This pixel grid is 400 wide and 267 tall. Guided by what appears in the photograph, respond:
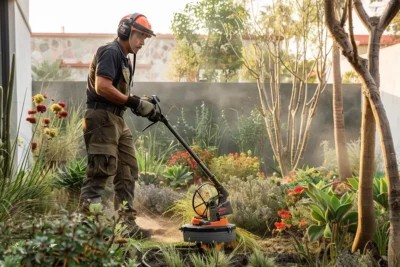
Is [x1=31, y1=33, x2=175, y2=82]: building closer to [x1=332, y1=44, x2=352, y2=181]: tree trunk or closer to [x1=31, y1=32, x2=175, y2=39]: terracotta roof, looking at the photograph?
[x1=31, y1=32, x2=175, y2=39]: terracotta roof

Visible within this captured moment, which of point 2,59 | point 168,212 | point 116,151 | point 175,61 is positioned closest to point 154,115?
point 116,151

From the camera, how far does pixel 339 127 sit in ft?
32.8

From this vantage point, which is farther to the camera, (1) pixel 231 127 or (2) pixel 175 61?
(2) pixel 175 61

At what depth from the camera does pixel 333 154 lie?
12039mm

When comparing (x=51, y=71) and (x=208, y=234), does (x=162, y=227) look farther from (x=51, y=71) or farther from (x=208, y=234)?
(x=51, y=71)

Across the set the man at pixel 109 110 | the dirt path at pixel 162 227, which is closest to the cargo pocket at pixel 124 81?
the man at pixel 109 110

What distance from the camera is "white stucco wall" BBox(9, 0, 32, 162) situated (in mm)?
8648

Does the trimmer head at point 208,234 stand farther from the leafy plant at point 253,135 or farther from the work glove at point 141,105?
the leafy plant at point 253,135

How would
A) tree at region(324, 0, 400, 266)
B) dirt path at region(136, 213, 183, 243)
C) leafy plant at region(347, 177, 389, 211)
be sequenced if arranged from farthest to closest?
dirt path at region(136, 213, 183, 243) → leafy plant at region(347, 177, 389, 211) → tree at region(324, 0, 400, 266)

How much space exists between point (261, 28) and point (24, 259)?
8.43m

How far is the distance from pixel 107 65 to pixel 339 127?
473cm

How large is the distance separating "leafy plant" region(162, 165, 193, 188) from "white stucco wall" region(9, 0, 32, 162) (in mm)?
1960

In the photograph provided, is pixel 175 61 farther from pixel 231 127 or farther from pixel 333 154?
pixel 333 154

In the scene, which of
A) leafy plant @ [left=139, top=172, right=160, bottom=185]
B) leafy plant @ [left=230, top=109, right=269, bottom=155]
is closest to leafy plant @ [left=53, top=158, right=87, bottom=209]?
leafy plant @ [left=139, top=172, right=160, bottom=185]
